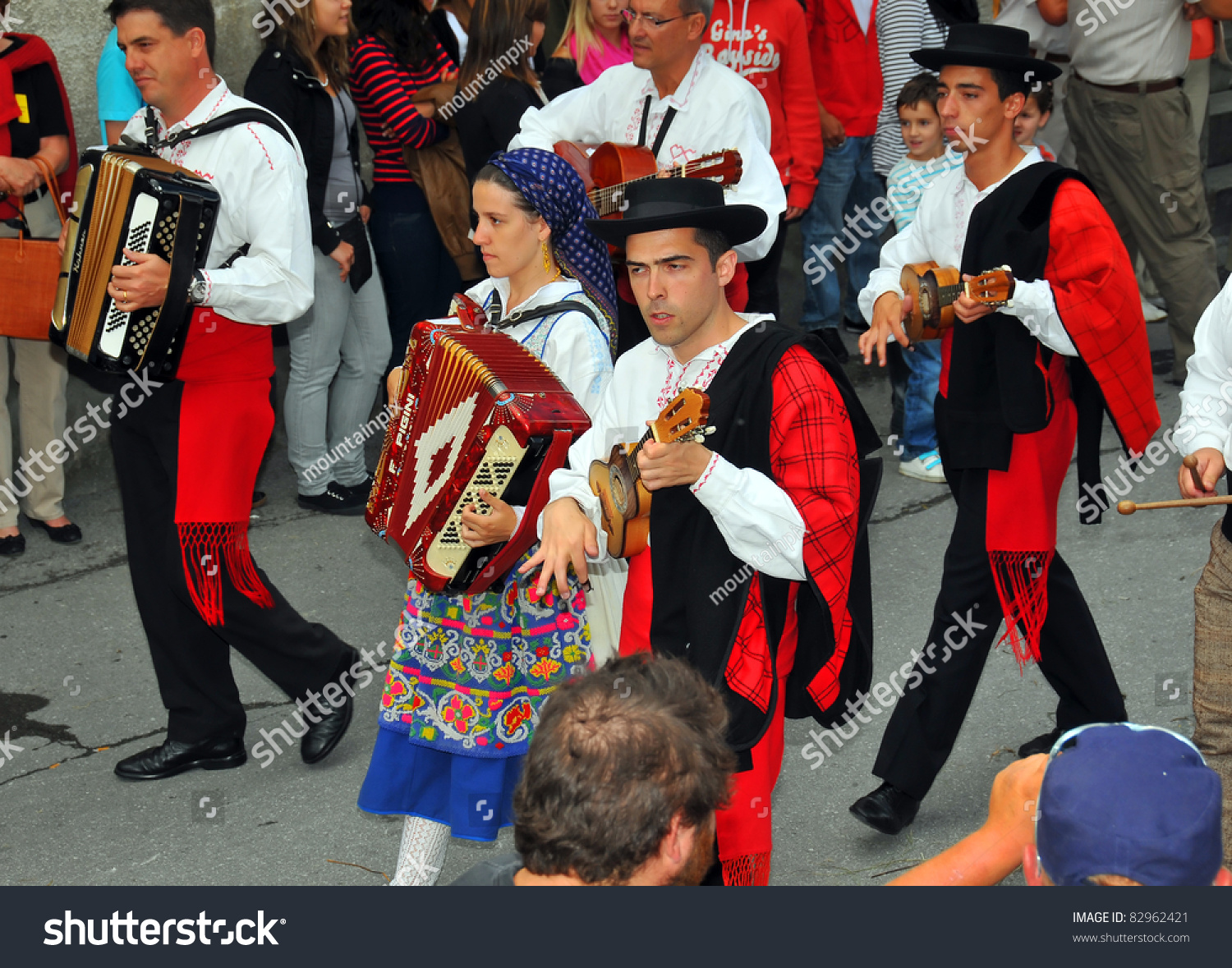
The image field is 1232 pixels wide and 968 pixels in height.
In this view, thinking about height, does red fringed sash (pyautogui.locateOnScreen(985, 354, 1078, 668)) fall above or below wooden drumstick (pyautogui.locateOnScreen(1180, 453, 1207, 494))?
below

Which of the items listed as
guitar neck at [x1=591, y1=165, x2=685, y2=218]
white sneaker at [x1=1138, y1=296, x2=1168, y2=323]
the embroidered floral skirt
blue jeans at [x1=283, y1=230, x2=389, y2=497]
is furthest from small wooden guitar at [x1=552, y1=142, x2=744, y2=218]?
white sneaker at [x1=1138, y1=296, x2=1168, y2=323]

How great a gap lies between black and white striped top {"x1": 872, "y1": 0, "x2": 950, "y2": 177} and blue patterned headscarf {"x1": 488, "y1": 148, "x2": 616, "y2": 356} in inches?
171

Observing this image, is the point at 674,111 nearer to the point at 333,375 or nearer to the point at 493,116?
the point at 493,116

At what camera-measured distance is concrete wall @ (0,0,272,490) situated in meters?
6.56

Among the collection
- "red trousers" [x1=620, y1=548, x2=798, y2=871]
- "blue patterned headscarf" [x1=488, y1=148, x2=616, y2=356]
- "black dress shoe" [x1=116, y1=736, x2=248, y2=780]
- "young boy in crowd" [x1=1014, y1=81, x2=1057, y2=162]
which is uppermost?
"young boy in crowd" [x1=1014, y1=81, x2=1057, y2=162]

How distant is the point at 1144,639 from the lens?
211 inches

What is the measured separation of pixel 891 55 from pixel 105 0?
13.3ft

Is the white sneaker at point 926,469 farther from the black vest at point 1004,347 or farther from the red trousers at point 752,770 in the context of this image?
the red trousers at point 752,770

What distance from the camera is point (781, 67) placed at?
6.62 meters

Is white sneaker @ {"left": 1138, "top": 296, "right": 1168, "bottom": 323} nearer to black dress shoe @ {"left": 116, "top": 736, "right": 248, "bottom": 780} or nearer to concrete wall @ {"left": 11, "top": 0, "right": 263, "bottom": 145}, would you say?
concrete wall @ {"left": 11, "top": 0, "right": 263, "bottom": 145}

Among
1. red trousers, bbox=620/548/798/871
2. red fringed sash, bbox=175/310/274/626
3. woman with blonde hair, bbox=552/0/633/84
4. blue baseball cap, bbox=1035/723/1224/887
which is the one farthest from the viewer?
woman with blonde hair, bbox=552/0/633/84

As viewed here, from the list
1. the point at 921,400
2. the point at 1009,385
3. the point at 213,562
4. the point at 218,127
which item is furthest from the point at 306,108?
the point at 1009,385

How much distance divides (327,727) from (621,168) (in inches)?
85.7

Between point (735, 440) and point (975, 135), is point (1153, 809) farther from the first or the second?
point (975, 135)
